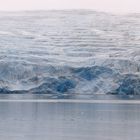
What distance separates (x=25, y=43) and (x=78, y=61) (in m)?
9.65

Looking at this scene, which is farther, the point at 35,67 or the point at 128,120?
the point at 35,67

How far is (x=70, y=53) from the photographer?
212 feet

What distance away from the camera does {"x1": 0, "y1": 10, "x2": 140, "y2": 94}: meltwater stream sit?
176 feet

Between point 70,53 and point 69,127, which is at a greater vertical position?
point 69,127

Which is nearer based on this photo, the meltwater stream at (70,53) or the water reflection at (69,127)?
the water reflection at (69,127)

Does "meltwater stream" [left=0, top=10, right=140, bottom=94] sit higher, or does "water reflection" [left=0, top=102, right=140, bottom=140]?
"water reflection" [left=0, top=102, right=140, bottom=140]

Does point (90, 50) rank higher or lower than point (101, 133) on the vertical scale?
lower

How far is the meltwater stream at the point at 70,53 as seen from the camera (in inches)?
2109

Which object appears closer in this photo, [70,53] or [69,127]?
[69,127]

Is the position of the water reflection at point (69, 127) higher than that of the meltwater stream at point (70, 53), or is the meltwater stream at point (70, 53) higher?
the water reflection at point (69, 127)

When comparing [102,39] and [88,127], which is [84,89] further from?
[88,127]

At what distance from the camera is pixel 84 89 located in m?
53.8

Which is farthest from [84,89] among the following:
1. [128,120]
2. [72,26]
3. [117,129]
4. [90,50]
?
[117,129]

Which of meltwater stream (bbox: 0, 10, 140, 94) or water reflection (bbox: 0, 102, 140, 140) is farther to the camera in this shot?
meltwater stream (bbox: 0, 10, 140, 94)
